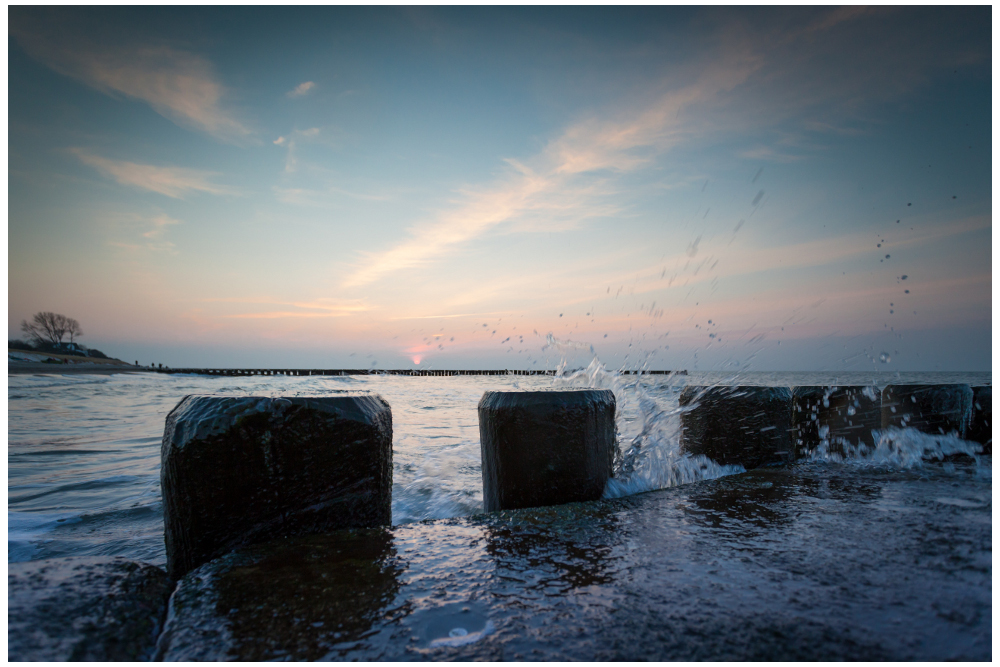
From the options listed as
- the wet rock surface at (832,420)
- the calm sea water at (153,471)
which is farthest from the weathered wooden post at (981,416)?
the wet rock surface at (832,420)

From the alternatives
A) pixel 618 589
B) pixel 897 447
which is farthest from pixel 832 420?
pixel 618 589

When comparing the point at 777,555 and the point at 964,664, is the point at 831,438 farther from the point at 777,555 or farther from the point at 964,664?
the point at 964,664

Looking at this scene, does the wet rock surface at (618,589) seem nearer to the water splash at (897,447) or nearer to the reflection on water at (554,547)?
the reflection on water at (554,547)

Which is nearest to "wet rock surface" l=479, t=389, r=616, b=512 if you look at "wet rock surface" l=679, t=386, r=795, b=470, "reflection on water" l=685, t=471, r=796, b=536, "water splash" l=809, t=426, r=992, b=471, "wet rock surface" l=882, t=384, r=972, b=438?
"reflection on water" l=685, t=471, r=796, b=536

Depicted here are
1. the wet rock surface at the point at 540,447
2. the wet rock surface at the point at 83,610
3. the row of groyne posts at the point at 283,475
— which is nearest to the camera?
the wet rock surface at the point at 83,610

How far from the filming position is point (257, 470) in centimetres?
187

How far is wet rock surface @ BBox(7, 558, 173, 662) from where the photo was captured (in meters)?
1.20

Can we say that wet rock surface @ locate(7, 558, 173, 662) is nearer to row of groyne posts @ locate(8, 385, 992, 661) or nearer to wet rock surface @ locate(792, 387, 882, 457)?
row of groyne posts @ locate(8, 385, 992, 661)

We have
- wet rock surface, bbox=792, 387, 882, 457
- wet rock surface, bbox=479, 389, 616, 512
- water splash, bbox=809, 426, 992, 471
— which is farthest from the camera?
wet rock surface, bbox=792, 387, 882, 457

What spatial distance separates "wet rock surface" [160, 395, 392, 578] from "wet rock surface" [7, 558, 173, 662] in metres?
0.25

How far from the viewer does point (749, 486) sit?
2842mm

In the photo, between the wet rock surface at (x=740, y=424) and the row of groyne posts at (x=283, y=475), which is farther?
the wet rock surface at (x=740, y=424)

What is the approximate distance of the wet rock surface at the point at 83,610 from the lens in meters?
1.20

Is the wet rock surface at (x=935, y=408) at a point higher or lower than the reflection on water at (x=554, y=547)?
higher
